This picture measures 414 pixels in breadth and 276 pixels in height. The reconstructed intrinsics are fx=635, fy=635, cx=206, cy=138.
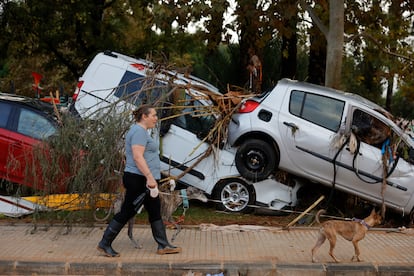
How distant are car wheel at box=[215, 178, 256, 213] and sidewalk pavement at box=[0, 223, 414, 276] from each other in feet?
3.26

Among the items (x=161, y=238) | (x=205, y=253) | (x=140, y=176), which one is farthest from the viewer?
(x=205, y=253)

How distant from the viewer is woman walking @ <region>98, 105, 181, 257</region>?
713 centimetres

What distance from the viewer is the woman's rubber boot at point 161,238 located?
7551mm

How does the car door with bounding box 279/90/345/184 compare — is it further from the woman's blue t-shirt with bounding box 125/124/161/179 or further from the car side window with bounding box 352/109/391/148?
the woman's blue t-shirt with bounding box 125/124/161/179

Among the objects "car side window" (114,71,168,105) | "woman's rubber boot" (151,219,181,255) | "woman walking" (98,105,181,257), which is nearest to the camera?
"woman walking" (98,105,181,257)

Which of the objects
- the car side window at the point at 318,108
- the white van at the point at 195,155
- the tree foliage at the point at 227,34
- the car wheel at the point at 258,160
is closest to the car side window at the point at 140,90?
the white van at the point at 195,155

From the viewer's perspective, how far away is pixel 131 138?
723cm

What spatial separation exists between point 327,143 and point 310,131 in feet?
1.06

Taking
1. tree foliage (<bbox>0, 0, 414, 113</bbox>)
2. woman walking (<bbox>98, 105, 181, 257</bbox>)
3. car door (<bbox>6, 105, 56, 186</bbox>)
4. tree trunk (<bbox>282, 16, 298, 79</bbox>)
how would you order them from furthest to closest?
tree trunk (<bbox>282, 16, 298, 79</bbox>), tree foliage (<bbox>0, 0, 414, 113</bbox>), car door (<bbox>6, 105, 56, 186</bbox>), woman walking (<bbox>98, 105, 181, 257</bbox>)

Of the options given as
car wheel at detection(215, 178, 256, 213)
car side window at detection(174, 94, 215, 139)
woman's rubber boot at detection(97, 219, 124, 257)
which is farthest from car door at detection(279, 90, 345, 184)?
woman's rubber boot at detection(97, 219, 124, 257)

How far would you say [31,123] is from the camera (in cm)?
1020

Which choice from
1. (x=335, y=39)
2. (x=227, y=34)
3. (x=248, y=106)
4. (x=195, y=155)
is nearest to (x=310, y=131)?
(x=248, y=106)

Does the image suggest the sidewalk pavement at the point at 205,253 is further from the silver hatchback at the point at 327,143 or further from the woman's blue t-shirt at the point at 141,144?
the woman's blue t-shirt at the point at 141,144

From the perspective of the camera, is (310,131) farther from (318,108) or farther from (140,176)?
(140,176)
